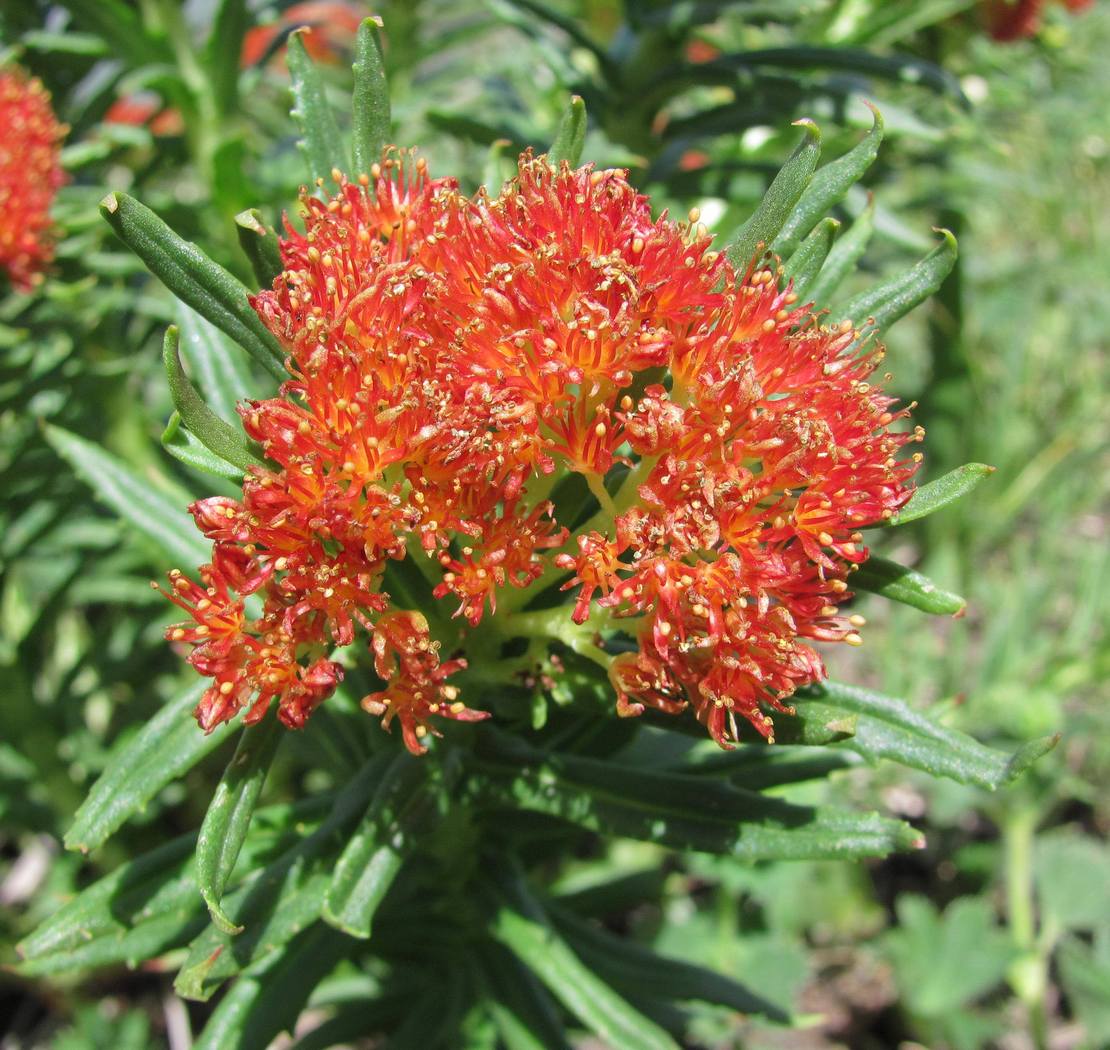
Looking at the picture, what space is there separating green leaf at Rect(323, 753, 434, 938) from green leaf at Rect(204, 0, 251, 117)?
1.71 metres

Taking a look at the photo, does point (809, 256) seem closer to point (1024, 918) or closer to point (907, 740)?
point (907, 740)

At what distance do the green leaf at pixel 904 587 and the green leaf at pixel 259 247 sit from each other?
0.80 m

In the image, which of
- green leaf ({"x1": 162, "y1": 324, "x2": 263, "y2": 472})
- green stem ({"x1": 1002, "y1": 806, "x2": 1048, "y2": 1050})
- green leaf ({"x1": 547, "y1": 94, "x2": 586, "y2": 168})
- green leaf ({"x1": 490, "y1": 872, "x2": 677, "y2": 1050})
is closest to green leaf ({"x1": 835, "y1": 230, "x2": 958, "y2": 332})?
green leaf ({"x1": 547, "y1": 94, "x2": 586, "y2": 168})

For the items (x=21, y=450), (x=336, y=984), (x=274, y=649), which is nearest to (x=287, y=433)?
(x=274, y=649)

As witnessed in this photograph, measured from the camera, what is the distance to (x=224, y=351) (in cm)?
155

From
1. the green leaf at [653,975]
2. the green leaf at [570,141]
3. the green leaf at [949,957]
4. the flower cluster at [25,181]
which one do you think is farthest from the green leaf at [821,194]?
the green leaf at [949,957]

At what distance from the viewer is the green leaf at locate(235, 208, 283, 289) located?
1190mm

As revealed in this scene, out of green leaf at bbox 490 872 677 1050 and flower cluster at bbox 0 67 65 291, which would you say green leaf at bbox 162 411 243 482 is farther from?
flower cluster at bbox 0 67 65 291

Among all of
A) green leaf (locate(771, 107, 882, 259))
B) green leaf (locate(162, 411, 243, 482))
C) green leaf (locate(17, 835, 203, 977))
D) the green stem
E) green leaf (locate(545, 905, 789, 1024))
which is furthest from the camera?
the green stem

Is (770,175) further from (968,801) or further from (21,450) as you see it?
(968,801)

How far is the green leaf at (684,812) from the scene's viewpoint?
4.37 ft

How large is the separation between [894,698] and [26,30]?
2.63m

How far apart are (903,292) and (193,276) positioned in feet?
2.98

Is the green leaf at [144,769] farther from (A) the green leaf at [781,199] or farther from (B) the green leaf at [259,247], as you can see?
(A) the green leaf at [781,199]
